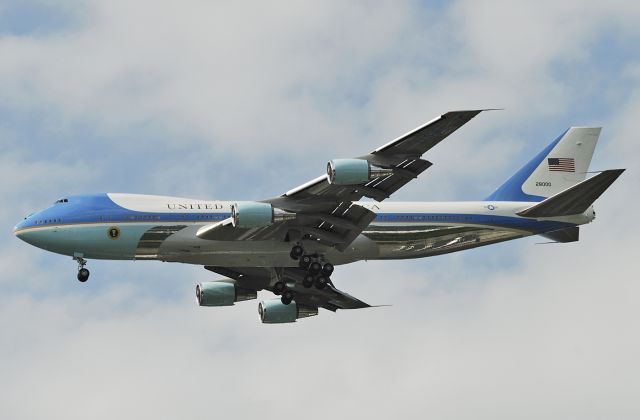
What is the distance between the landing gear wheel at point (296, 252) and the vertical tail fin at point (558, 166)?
1359 cm

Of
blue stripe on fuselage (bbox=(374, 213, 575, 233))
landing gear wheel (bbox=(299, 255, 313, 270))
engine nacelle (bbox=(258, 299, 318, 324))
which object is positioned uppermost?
blue stripe on fuselage (bbox=(374, 213, 575, 233))

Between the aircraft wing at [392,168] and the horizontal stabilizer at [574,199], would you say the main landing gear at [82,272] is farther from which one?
the horizontal stabilizer at [574,199]

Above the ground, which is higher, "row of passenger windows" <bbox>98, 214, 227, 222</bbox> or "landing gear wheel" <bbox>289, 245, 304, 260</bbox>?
"row of passenger windows" <bbox>98, 214, 227, 222</bbox>

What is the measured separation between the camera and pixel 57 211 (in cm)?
6731

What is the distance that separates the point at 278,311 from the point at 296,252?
11.3 metres

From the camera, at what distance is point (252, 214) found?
2484 inches

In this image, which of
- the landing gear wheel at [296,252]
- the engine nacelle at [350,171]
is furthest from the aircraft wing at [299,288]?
the engine nacelle at [350,171]

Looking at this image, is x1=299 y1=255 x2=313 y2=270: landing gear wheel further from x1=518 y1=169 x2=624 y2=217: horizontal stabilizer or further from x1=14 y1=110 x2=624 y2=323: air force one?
x1=518 y1=169 x2=624 y2=217: horizontal stabilizer

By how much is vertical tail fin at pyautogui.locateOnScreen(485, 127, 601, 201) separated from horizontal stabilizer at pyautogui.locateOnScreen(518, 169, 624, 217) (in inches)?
126

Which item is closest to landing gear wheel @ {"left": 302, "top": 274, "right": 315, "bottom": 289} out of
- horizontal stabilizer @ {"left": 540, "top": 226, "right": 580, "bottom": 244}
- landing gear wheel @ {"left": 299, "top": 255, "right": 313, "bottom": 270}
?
landing gear wheel @ {"left": 299, "top": 255, "right": 313, "bottom": 270}

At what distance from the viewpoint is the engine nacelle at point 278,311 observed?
77.7 meters

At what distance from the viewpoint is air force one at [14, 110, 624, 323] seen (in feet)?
204

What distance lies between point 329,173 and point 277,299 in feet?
64.5

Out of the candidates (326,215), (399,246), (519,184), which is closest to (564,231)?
(519,184)
